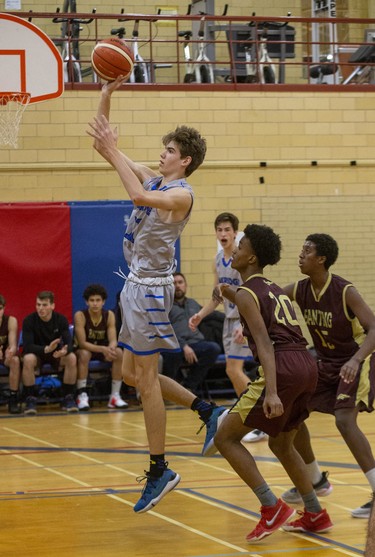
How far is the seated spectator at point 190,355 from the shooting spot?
12.1 meters

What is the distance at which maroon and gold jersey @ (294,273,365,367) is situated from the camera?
6.03 m

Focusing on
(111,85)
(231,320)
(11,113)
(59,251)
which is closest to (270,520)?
(111,85)

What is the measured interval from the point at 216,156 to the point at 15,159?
2569mm

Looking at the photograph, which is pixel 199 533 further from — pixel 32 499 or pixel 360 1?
pixel 360 1

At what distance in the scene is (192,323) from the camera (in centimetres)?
806


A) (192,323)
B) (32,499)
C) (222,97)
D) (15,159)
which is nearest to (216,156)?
(222,97)

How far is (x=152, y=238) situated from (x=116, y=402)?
20.1ft

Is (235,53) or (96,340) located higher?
(235,53)

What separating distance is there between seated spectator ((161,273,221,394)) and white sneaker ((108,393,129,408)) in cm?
59

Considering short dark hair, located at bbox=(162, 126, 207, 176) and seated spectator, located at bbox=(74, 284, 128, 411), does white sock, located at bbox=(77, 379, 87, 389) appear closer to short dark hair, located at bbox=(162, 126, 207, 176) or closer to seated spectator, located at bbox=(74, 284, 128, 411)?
seated spectator, located at bbox=(74, 284, 128, 411)

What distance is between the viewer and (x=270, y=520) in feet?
17.7

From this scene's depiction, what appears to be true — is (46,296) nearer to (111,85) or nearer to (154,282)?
(154,282)

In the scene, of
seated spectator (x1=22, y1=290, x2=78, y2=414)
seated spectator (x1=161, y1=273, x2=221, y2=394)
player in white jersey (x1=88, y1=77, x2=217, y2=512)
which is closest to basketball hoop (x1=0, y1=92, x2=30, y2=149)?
seated spectator (x1=22, y1=290, x2=78, y2=414)

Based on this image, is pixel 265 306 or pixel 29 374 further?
pixel 29 374
